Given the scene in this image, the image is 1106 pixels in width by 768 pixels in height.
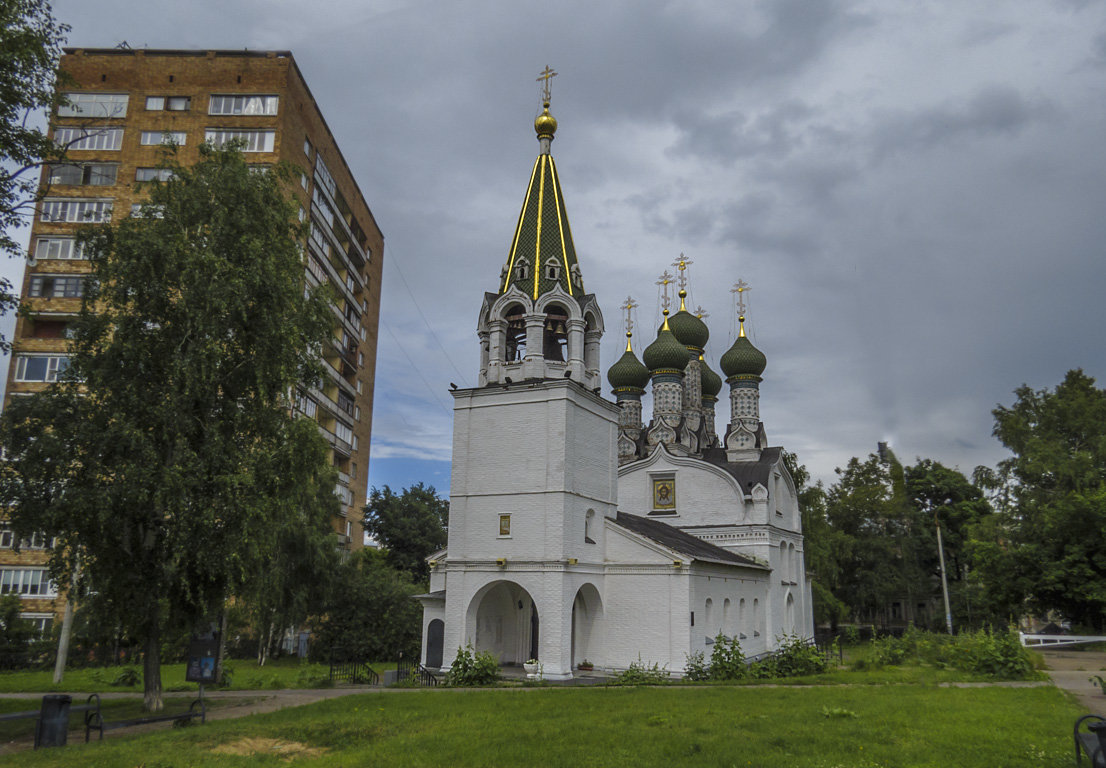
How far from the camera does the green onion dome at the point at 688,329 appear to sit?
42062 mm

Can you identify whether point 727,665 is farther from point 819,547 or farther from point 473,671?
point 819,547

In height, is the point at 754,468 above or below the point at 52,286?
below

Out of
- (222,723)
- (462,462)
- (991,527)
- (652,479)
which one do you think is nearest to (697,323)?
(652,479)

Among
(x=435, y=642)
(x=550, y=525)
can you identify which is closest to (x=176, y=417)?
(x=550, y=525)

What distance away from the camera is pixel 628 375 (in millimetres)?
40594

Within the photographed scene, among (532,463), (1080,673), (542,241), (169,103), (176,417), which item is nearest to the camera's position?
(176,417)

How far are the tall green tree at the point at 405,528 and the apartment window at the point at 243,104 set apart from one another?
22256 mm

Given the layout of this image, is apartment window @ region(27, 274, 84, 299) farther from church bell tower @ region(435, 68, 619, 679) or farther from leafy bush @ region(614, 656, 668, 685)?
leafy bush @ region(614, 656, 668, 685)

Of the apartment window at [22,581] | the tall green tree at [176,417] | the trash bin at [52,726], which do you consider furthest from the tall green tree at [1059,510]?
the apartment window at [22,581]

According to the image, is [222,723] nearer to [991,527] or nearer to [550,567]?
[550,567]

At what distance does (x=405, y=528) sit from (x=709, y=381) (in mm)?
19300

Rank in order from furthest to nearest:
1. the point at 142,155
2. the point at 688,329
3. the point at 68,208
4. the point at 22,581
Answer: the point at 688,329, the point at 142,155, the point at 68,208, the point at 22,581

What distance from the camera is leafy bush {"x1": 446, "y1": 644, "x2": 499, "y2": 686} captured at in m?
19.1

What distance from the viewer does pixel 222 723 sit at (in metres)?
13.0
